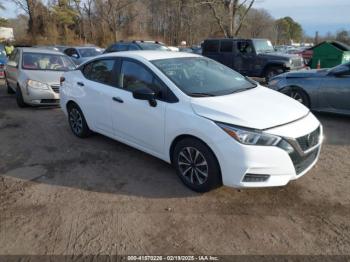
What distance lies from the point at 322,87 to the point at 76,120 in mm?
5199

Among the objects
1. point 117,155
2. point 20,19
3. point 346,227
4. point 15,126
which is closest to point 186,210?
point 346,227

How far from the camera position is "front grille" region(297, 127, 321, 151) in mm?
3461

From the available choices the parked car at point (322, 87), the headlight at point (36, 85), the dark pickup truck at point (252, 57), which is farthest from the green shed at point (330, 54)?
the headlight at point (36, 85)

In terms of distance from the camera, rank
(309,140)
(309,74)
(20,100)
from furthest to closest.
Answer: (20,100)
(309,74)
(309,140)

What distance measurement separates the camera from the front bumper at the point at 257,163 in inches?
128

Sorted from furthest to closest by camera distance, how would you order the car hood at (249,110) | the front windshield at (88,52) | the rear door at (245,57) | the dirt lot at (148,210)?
the front windshield at (88,52) → the rear door at (245,57) → the car hood at (249,110) → the dirt lot at (148,210)

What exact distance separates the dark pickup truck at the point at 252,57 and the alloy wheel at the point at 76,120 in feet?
29.4

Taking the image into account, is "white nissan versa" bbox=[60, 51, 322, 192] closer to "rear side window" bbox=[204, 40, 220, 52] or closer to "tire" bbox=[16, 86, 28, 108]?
"tire" bbox=[16, 86, 28, 108]

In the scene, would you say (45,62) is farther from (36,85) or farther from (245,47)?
(245,47)

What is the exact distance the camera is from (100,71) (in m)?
5.15

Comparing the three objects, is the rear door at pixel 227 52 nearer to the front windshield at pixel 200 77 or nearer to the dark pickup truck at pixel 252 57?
the dark pickup truck at pixel 252 57

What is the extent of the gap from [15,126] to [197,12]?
52.1m

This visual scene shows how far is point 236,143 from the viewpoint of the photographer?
10.7 feet

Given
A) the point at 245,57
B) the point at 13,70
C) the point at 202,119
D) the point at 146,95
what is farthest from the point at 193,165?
the point at 245,57
